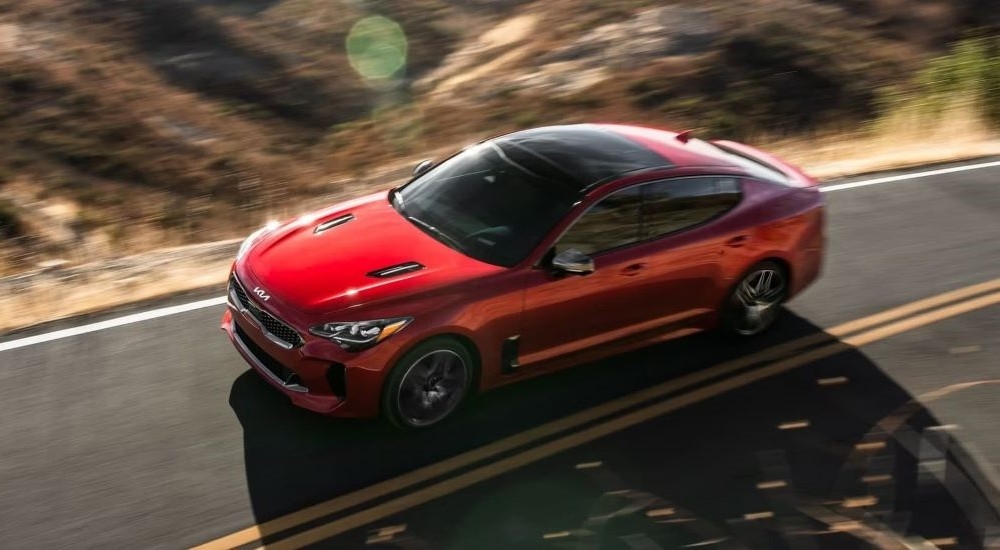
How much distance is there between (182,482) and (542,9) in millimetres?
23750

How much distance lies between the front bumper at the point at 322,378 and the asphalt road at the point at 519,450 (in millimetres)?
330

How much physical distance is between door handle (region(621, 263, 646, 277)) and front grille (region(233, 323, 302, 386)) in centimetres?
229

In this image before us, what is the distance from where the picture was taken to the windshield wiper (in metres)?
6.11

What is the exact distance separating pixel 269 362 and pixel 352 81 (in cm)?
1973

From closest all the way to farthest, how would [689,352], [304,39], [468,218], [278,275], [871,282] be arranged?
[278,275] < [468,218] < [689,352] < [871,282] < [304,39]

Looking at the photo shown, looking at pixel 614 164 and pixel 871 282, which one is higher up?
pixel 614 164

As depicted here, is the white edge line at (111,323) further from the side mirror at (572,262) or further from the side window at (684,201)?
the side window at (684,201)

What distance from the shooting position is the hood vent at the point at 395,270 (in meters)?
5.73

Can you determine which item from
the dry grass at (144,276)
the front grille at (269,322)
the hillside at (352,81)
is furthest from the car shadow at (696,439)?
the hillside at (352,81)

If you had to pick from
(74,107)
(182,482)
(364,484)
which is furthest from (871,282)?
(74,107)

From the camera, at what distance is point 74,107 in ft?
66.1

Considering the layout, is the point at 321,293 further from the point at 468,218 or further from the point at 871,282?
the point at 871,282

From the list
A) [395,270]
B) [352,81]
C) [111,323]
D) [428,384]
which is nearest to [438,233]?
[395,270]

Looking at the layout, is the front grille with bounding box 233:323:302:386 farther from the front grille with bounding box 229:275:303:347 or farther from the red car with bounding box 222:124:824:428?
the front grille with bounding box 229:275:303:347
